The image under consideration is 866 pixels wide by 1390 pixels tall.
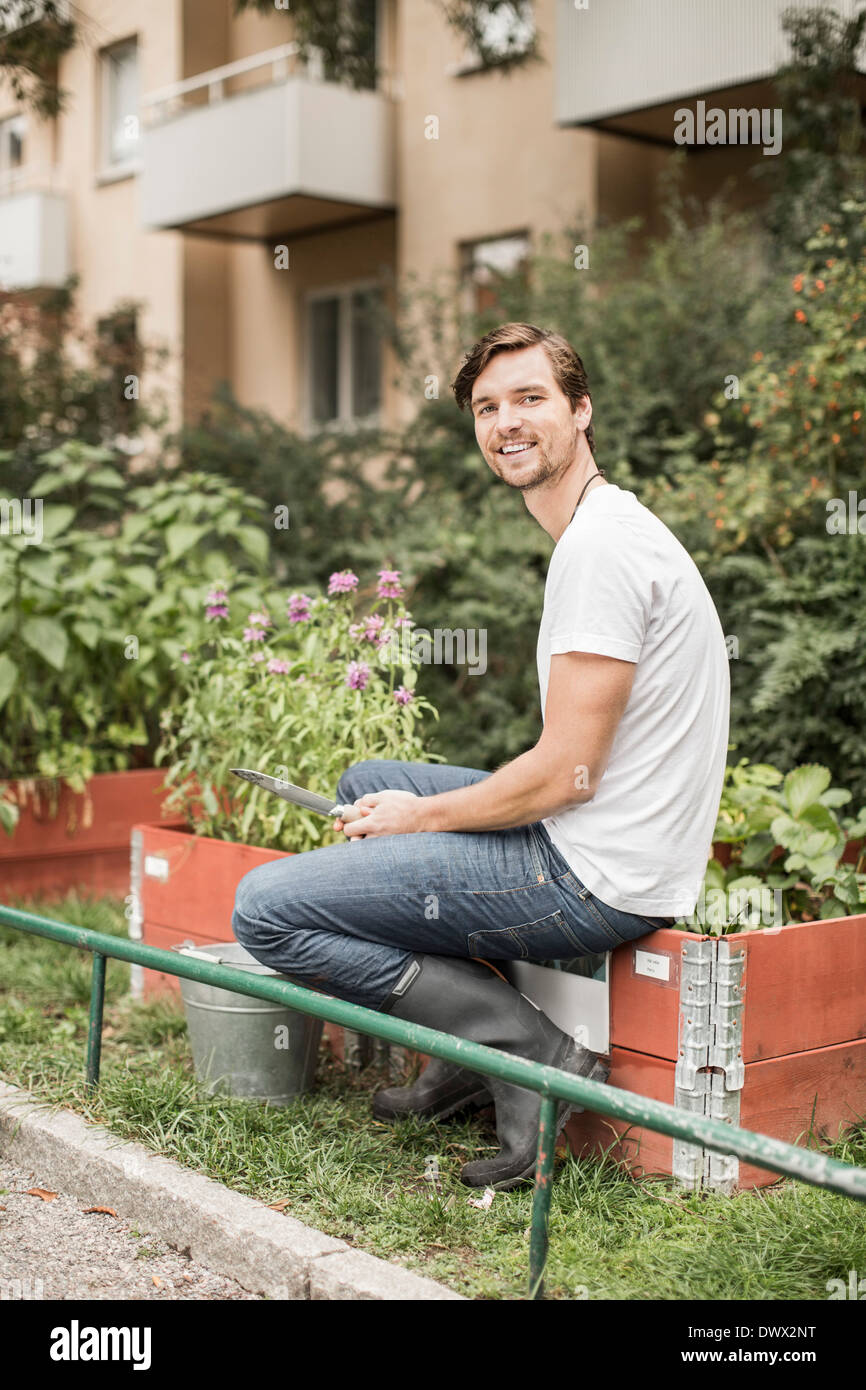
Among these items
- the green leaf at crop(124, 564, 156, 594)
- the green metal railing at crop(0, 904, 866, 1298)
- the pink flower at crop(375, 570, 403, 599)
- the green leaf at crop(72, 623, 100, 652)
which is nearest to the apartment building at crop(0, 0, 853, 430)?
the green leaf at crop(124, 564, 156, 594)

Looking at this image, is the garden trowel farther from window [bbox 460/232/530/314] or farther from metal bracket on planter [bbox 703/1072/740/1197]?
window [bbox 460/232/530/314]

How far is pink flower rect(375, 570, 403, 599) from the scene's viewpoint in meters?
4.07

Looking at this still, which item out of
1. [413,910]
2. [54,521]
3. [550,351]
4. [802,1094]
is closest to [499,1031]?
[413,910]

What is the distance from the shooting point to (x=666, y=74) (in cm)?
996

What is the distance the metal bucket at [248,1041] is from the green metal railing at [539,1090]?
298 millimetres

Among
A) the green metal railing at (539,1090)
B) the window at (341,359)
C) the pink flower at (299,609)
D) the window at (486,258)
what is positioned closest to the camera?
the green metal railing at (539,1090)

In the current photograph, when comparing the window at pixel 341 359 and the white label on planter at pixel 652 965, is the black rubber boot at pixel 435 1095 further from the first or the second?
the window at pixel 341 359

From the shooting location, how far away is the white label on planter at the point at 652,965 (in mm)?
2979

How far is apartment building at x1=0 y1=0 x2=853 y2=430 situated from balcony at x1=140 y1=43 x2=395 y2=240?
0.02 meters

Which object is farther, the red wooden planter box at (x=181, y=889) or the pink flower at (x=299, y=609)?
the pink flower at (x=299, y=609)

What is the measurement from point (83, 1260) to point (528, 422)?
2.01 meters

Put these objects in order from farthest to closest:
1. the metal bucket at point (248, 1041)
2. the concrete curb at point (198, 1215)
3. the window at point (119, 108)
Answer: the window at point (119, 108), the metal bucket at point (248, 1041), the concrete curb at point (198, 1215)

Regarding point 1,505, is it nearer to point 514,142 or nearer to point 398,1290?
point 398,1290

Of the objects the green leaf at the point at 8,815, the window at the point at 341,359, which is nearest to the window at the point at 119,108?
the window at the point at 341,359
